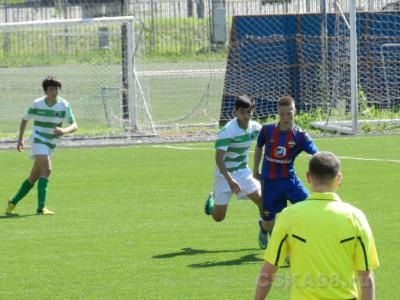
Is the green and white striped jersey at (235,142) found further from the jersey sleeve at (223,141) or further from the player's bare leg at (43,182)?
the player's bare leg at (43,182)

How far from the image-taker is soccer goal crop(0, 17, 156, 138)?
22547 mm

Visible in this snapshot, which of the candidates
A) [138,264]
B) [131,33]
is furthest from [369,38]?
[138,264]

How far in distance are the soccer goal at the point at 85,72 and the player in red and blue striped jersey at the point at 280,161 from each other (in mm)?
11864

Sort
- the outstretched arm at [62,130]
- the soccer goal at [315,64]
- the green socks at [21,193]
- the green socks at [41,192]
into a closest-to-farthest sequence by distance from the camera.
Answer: the outstretched arm at [62,130], the green socks at [41,192], the green socks at [21,193], the soccer goal at [315,64]

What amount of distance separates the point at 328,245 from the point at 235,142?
561 centimetres

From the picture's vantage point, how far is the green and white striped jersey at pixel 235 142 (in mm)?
Answer: 11156

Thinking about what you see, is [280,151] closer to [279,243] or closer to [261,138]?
[261,138]

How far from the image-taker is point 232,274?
32.6 ft

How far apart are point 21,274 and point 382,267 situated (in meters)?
3.26

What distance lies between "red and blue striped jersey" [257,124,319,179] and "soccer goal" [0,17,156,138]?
469 inches

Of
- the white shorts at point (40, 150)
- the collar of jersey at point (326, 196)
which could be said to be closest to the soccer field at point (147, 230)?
the white shorts at point (40, 150)

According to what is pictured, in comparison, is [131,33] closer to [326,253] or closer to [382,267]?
[382,267]

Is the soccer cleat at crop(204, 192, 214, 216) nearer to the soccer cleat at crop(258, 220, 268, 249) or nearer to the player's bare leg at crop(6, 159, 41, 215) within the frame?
the soccer cleat at crop(258, 220, 268, 249)

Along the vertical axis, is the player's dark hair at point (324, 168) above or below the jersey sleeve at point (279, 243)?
above
